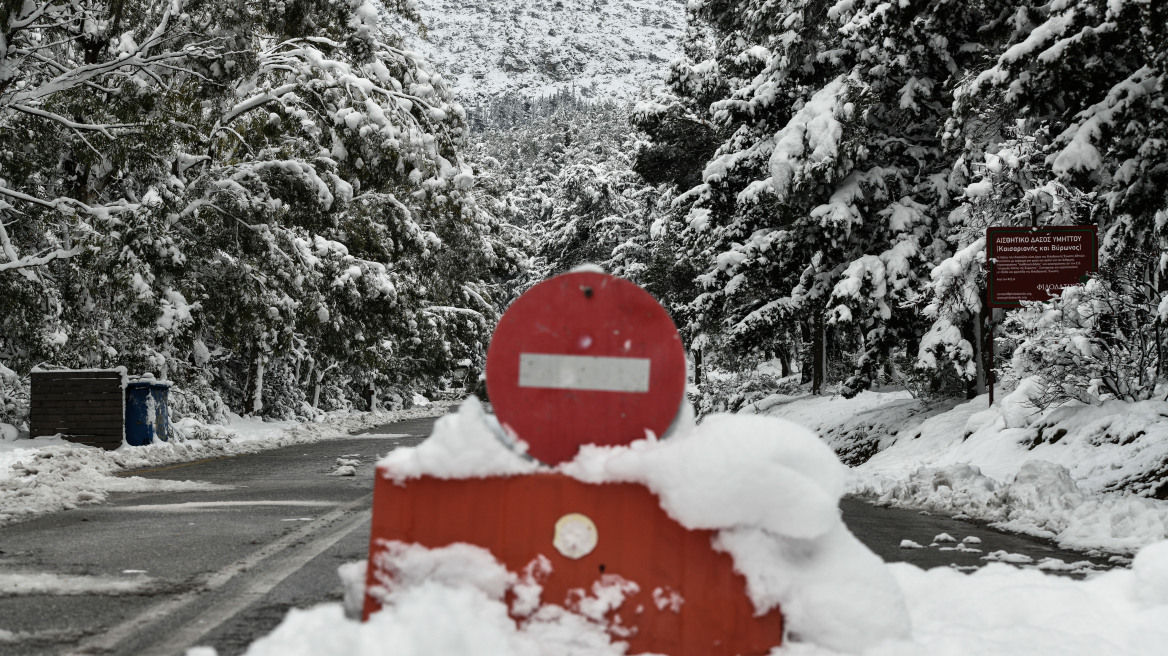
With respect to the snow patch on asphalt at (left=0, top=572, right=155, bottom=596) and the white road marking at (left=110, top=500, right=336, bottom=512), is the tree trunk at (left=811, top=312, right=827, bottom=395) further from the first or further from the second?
the snow patch on asphalt at (left=0, top=572, right=155, bottom=596)

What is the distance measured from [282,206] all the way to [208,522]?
13.7m

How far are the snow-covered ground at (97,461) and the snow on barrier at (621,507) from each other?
6.47m

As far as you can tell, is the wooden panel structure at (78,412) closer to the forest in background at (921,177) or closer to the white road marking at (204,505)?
the white road marking at (204,505)

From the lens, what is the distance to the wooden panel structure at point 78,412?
58.4 feet

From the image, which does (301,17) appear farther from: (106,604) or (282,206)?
(106,604)

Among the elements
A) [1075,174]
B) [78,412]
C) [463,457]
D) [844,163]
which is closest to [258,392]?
[78,412]

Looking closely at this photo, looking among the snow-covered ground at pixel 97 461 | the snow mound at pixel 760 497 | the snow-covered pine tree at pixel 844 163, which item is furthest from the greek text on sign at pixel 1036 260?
the snow mound at pixel 760 497

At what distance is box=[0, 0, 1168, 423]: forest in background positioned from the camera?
11719 mm

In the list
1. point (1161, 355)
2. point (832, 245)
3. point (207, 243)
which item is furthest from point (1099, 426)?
point (207, 243)

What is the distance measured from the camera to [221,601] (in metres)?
5.21

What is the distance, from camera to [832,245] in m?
18.3

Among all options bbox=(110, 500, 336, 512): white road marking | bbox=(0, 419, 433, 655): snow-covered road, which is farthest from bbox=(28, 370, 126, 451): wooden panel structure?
bbox=(110, 500, 336, 512): white road marking

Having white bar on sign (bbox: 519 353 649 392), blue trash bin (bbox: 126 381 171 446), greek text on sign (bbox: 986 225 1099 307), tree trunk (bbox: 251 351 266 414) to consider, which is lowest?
tree trunk (bbox: 251 351 266 414)

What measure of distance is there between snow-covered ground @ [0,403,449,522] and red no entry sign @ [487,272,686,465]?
6.59 m
